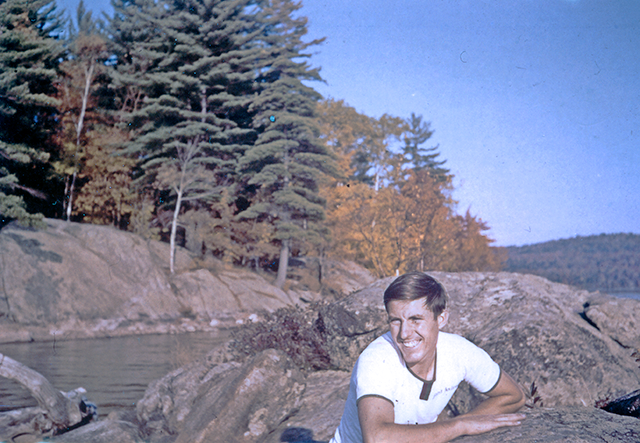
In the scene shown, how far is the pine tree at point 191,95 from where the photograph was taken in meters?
32.1

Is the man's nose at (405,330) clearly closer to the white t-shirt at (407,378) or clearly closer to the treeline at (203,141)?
the white t-shirt at (407,378)

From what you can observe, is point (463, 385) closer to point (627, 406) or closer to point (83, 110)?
point (627, 406)

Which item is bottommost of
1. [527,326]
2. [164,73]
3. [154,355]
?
[154,355]

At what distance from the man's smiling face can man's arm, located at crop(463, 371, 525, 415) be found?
495 millimetres

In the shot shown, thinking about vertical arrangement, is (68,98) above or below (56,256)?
above

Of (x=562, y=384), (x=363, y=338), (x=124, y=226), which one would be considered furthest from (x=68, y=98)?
(x=562, y=384)

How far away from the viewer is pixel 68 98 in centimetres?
3319

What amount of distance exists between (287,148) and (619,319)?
25.8 meters

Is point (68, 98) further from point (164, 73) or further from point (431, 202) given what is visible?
point (431, 202)

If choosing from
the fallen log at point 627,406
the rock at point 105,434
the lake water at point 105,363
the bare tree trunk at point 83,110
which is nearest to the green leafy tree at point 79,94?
the bare tree trunk at point 83,110

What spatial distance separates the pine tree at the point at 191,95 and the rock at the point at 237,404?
23619 millimetres

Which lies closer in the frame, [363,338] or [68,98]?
[363,338]

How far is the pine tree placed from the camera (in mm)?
32125

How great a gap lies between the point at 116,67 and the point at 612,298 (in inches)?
1548
